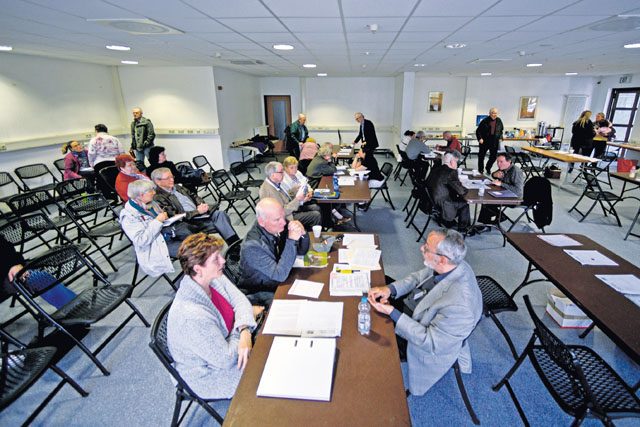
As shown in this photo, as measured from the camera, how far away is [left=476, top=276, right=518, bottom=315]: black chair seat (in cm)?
239

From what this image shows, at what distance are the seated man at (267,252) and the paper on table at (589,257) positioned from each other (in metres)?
2.11

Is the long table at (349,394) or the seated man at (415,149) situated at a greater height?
the seated man at (415,149)

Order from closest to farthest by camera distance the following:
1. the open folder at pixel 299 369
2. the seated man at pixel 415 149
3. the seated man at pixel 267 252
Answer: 1. the open folder at pixel 299 369
2. the seated man at pixel 267 252
3. the seated man at pixel 415 149

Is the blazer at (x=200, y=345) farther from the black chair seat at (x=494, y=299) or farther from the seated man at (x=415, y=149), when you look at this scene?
the seated man at (x=415, y=149)

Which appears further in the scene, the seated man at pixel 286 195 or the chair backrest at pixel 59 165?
the chair backrest at pixel 59 165

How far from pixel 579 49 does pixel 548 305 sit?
462cm

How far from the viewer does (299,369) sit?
4.82 ft

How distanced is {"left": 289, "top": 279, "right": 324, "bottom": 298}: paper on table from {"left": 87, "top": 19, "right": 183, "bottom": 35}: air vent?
317cm

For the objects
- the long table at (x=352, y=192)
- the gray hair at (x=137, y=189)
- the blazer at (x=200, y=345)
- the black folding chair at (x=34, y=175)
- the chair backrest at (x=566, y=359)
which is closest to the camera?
the chair backrest at (x=566, y=359)

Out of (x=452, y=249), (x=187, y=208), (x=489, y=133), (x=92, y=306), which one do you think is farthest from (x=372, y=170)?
(x=489, y=133)

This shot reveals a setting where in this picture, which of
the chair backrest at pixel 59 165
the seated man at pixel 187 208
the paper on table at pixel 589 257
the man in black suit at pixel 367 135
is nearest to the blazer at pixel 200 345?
the seated man at pixel 187 208

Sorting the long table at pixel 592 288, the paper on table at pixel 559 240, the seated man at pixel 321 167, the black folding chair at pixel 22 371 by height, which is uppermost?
the seated man at pixel 321 167

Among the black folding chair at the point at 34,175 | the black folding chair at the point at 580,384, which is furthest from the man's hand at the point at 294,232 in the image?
the black folding chair at the point at 34,175

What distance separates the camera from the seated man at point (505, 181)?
4.49m
